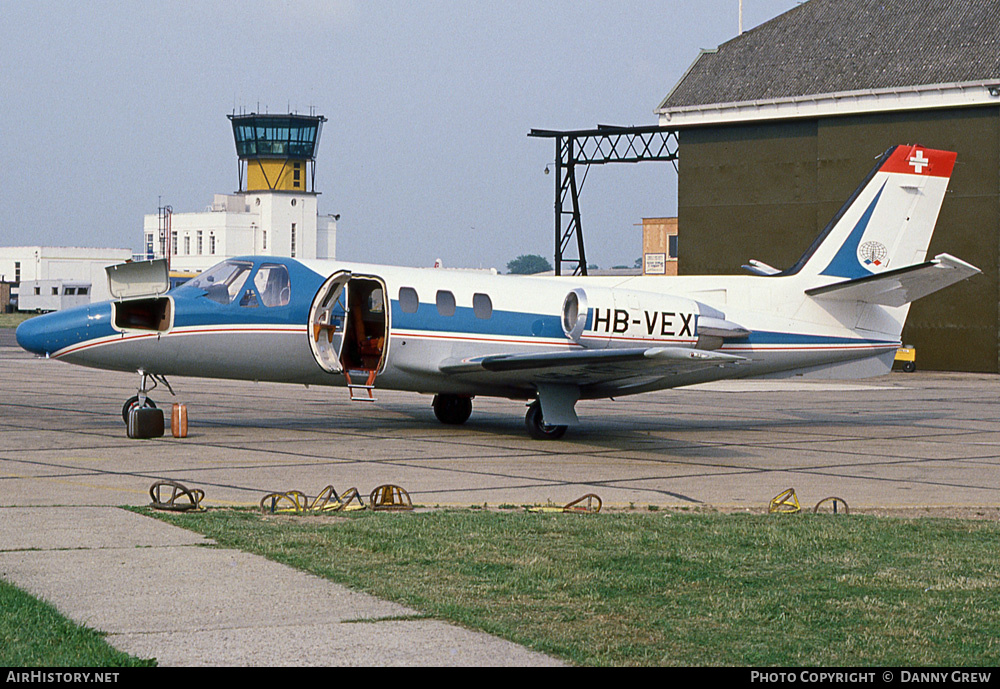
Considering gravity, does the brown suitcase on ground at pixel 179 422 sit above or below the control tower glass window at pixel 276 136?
below

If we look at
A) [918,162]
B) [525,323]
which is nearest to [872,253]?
[918,162]

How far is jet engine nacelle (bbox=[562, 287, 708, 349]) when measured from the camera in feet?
66.5

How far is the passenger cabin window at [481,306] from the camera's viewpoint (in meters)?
20.0

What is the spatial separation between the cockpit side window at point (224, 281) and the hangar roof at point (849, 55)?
29.8m

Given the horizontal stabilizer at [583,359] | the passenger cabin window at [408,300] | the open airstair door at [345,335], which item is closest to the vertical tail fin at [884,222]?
the horizontal stabilizer at [583,359]

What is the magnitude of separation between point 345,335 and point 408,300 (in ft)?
3.75

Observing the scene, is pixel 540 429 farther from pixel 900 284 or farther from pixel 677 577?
pixel 677 577

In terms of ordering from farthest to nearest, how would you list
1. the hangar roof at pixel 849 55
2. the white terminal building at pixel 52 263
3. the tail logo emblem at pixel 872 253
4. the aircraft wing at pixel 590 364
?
the white terminal building at pixel 52 263 < the hangar roof at pixel 849 55 < the tail logo emblem at pixel 872 253 < the aircraft wing at pixel 590 364

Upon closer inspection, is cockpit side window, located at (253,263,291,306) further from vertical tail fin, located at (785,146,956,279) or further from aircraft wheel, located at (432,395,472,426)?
vertical tail fin, located at (785,146,956,279)

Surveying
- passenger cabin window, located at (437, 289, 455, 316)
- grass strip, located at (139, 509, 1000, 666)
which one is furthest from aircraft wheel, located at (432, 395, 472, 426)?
grass strip, located at (139, 509, 1000, 666)

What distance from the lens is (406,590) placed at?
7836 mm

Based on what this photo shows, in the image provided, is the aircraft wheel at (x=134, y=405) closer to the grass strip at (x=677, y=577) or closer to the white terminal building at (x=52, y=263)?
the grass strip at (x=677, y=577)
